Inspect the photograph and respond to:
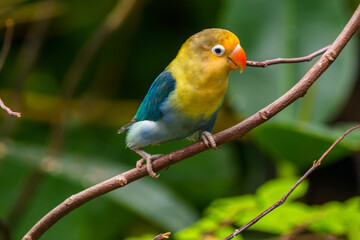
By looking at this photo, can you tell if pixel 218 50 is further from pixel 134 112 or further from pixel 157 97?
pixel 134 112

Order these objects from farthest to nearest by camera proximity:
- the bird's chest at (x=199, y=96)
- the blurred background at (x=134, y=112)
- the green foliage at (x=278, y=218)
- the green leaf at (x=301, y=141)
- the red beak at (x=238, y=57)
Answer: the blurred background at (x=134, y=112), the green leaf at (x=301, y=141), the green foliage at (x=278, y=218), the bird's chest at (x=199, y=96), the red beak at (x=238, y=57)

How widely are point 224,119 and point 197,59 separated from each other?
1420 millimetres

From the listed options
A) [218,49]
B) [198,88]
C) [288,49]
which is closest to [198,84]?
[198,88]

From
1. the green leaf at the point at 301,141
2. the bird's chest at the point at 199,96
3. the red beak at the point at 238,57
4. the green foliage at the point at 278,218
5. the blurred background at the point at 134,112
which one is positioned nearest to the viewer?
the red beak at the point at 238,57

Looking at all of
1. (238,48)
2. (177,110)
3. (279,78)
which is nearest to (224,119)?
(279,78)

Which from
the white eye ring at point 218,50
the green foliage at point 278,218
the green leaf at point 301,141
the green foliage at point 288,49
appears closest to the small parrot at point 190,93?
the white eye ring at point 218,50

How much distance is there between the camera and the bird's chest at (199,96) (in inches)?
40.9

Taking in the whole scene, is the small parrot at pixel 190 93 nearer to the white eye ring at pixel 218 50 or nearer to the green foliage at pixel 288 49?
the white eye ring at pixel 218 50

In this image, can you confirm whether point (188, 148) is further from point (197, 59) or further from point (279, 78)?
point (279, 78)

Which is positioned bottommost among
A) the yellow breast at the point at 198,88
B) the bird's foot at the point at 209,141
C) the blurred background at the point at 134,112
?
the bird's foot at the point at 209,141

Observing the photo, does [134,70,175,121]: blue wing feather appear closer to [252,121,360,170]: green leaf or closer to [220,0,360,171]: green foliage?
[252,121,360,170]: green leaf

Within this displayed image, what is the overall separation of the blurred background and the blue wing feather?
2.02 feet

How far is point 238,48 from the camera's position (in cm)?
93

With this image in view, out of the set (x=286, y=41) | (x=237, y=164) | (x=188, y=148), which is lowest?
(x=188, y=148)
